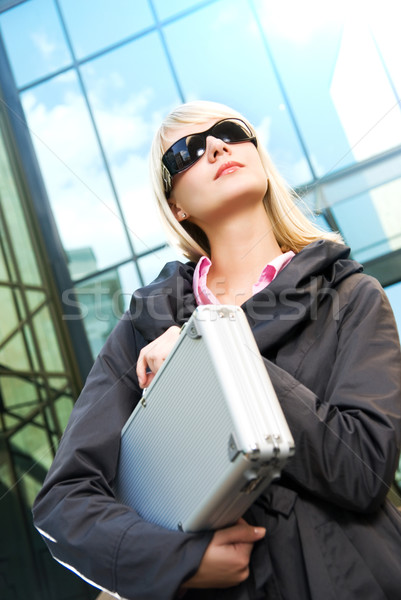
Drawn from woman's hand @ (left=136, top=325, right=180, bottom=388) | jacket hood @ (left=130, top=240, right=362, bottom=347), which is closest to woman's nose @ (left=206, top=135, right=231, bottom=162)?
jacket hood @ (left=130, top=240, right=362, bottom=347)

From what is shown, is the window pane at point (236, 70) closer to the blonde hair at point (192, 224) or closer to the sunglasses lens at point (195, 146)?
the blonde hair at point (192, 224)

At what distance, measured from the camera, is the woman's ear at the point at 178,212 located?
1822mm

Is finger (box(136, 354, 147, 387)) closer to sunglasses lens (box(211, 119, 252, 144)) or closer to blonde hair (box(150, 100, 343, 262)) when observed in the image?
blonde hair (box(150, 100, 343, 262))

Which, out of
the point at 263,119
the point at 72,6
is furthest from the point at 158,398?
the point at 72,6

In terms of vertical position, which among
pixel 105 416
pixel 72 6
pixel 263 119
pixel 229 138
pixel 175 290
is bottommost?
pixel 105 416

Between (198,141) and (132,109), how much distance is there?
12.5 ft

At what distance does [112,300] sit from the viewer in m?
5.10

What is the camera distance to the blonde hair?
1726 mm

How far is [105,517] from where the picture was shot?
3.56 feet

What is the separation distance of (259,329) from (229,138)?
70 cm

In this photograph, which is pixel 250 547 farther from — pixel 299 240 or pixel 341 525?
pixel 299 240

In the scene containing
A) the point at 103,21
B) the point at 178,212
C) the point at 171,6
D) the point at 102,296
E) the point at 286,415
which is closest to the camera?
the point at 286,415

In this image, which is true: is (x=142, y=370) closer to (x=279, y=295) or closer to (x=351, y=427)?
(x=279, y=295)

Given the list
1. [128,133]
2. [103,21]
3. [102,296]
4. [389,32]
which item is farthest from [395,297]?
[103,21]
